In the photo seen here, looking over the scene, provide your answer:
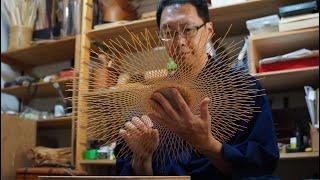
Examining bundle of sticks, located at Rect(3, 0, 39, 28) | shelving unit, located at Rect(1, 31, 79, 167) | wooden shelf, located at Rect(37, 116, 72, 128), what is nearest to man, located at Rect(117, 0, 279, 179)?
bundle of sticks, located at Rect(3, 0, 39, 28)

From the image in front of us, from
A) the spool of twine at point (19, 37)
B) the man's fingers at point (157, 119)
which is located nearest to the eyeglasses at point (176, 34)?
the man's fingers at point (157, 119)

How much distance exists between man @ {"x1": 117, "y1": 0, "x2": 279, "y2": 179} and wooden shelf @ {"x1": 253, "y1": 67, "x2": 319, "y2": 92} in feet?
2.17

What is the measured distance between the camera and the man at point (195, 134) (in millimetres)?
507

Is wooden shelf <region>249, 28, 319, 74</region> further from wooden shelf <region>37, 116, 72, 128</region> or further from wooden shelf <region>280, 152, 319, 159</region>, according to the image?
wooden shelf <region>37, 116, 72, 128</region>

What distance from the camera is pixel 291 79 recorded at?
1466mm

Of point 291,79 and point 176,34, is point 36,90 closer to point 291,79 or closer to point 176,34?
point 291,79

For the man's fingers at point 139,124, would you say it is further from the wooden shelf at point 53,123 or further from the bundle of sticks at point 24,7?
the wooden shelf at point 53,123

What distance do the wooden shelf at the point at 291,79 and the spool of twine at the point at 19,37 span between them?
115cm

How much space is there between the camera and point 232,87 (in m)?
0.52

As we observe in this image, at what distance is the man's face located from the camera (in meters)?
0.48

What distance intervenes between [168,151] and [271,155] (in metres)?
0.18

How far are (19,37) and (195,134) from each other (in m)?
1.59

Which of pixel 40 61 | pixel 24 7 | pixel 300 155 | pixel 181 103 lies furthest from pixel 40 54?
pixel 181 103

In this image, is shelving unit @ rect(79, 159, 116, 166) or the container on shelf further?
shelving unit @ rect(79, 159, 116, 166)
